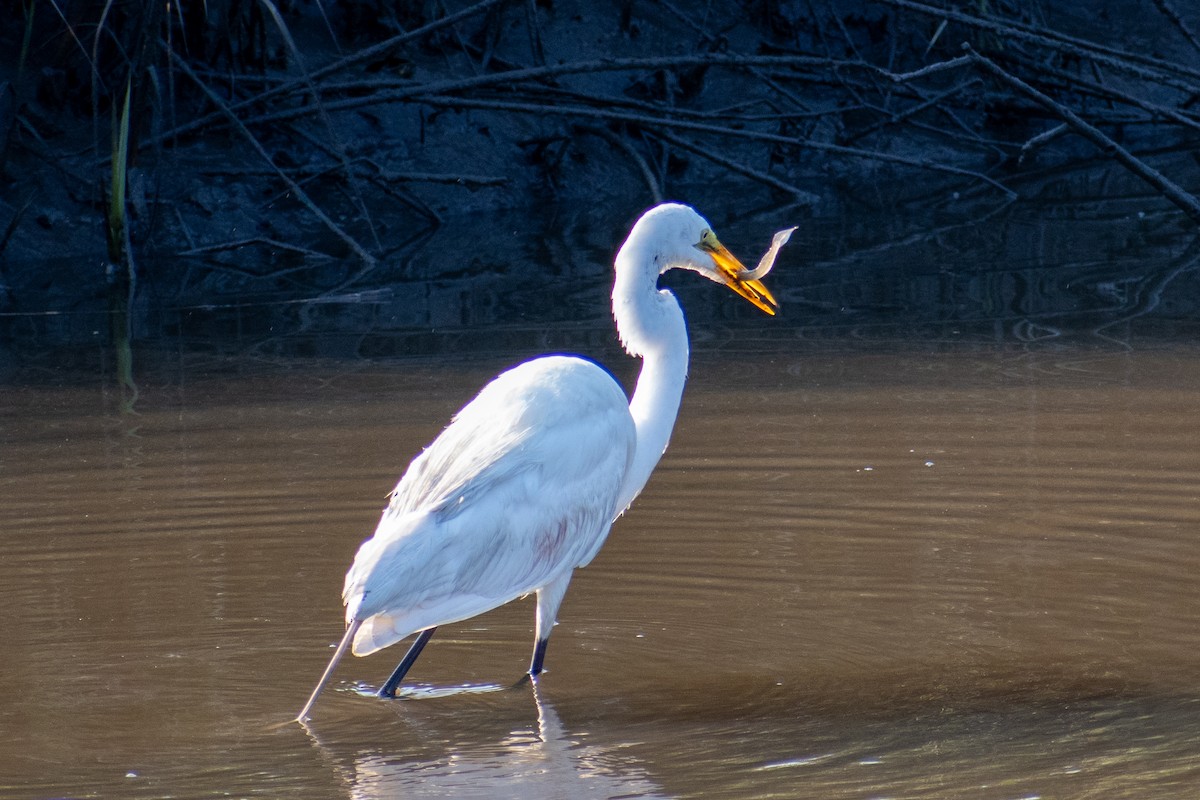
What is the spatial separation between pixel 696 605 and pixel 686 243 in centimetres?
109

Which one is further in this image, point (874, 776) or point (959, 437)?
point (959, 437)

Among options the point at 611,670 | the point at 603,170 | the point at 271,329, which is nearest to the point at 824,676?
the point at 611,670

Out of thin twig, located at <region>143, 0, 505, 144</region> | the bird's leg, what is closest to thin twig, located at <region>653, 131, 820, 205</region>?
thin twig, located at <region>143, 0, 505, 144</region>

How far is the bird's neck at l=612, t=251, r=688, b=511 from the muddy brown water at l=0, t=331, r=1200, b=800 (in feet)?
1.37

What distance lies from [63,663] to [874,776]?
2.24 m

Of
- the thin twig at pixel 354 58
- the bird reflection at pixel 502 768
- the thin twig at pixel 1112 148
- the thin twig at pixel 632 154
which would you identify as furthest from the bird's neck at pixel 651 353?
the thin twig at pixel 354 58

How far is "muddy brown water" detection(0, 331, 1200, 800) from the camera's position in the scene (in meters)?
3.66

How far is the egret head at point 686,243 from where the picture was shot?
4832 millimetres

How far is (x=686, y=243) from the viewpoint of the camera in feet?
16.1

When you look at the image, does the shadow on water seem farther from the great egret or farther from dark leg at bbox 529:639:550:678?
the great egret

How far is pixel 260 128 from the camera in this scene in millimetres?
12203

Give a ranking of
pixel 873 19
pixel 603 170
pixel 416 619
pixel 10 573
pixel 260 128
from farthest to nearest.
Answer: pixel 873 19 < pixel 603 170 < pixel 260 128 < pixel 10 573 < pixel 416 619

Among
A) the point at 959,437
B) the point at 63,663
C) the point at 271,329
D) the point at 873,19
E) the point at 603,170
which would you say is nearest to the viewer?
the point at 63,663

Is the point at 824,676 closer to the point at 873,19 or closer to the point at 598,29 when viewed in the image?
the point at 598,29
